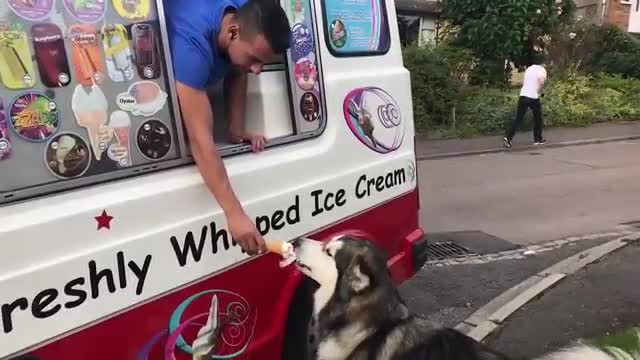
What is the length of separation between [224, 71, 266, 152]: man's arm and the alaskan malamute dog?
1.65 feet

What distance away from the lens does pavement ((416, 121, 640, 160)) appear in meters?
13.9

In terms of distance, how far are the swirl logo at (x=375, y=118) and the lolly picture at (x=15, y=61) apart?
5.38 ft

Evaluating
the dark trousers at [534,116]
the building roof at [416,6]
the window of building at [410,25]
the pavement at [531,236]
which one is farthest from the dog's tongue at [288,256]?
the building roof at [416,6]

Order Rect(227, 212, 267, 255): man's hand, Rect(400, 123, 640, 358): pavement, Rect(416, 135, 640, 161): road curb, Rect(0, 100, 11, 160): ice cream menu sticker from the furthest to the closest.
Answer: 1. Rect(416, 135, 640, 161): road curb
2. Rect(400, 123, 640, 358): pavement
3. Rect(227, 212, 267, 255): man's hand
4. Rect(0, 100, 11, 160): ice cream menu sticker

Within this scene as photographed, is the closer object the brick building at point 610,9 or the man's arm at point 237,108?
the man's arm at point 237,108

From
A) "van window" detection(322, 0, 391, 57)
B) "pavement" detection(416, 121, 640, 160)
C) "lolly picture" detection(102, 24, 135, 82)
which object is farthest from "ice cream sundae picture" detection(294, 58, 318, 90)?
"pavement" detection(416, 121, 640, 160)

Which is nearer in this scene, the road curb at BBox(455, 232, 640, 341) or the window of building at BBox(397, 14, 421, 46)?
the road curb at BBox(455, 232, 640, 341)

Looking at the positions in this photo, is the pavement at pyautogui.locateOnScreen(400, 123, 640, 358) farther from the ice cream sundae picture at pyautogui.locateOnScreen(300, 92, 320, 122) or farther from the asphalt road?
the ice cream sundae picture at pyautogui.locateOnScreen(300, 92, 320, 122)

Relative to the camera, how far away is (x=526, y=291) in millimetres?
5285

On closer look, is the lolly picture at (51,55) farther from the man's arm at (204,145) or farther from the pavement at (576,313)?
the pavement at (576,313)

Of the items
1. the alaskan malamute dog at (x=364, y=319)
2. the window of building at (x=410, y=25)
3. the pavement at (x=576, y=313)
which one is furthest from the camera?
the window of building at (x=410, y=25)

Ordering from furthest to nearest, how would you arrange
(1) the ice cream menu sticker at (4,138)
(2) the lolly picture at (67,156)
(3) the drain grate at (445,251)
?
1. (3) the drain grate at (445,251)
2. (2) the lolly picture at (67,156)
3. (1) the ice cream menu sticker at (4,138)

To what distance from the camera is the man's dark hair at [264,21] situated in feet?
8.14

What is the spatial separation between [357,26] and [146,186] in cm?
166
